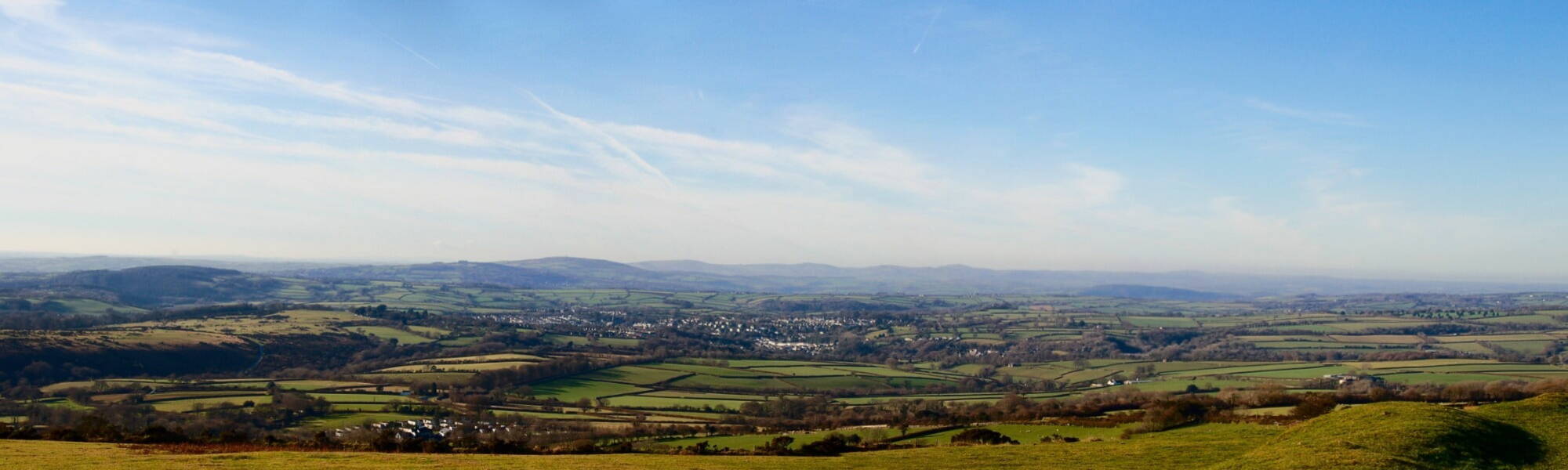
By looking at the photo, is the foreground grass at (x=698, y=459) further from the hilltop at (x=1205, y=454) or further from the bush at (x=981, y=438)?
the bush at (x=981, y=438)

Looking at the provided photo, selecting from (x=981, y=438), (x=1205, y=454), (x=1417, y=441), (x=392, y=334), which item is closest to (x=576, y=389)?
(x=981, y=438)

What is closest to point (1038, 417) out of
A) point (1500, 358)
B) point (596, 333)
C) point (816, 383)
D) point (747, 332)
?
point (816, 383)

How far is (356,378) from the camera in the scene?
88062 mm

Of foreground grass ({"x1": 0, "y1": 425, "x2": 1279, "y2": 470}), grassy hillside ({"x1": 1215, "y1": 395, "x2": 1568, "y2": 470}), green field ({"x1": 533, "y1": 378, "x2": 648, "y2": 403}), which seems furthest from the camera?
green field ({"x1": 533, "y1": 378, "x2": 648, "y2": 403})

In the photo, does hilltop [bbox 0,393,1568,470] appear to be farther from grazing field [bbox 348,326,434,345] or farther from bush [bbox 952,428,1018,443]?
grazing field [bbox 348,326,434,345]

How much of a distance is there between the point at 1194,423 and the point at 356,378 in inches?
3159

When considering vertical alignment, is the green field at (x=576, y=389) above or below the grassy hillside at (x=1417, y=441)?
below

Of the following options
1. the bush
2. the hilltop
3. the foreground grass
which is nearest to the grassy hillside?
the hilltop

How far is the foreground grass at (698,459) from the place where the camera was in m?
22.5

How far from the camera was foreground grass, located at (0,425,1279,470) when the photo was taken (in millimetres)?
22469

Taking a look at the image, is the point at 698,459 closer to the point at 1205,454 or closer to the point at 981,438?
the point at 981,438

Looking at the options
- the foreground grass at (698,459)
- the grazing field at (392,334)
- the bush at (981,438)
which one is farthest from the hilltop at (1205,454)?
the grazing field at (392,334)

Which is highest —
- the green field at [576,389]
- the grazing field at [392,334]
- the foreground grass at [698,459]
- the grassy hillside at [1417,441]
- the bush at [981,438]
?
the grassy hillside at [1417,441]

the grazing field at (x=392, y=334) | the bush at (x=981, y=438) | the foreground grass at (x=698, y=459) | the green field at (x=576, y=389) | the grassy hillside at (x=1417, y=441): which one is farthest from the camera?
the grazing field at (x=392, y=334)
